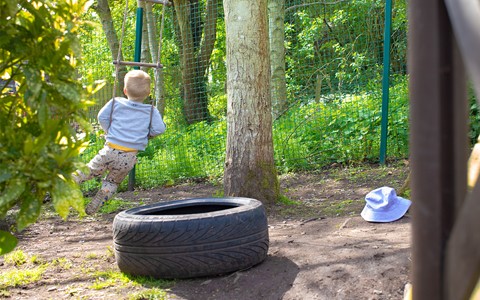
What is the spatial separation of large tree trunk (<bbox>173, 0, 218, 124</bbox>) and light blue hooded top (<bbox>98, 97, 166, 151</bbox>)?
4.05 metres

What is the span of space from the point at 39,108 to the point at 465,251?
1.54 metres

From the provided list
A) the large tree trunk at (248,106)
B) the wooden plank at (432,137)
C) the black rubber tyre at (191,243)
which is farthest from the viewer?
the large tree trunk at (248,106)

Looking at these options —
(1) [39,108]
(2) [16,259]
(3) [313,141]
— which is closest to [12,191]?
(1) [39,108]

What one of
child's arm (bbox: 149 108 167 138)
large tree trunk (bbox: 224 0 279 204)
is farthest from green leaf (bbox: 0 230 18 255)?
child's arm (bbox: 149 108 167 138)

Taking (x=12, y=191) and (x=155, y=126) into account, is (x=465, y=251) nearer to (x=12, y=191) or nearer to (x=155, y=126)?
(x=12, y=191)

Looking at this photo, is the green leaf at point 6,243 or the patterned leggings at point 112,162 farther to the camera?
the patterned leggings at point 112,162

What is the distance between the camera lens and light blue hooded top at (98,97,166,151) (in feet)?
21.3

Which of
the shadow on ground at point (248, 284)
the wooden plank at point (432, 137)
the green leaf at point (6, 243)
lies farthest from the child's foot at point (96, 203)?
the wooden plank at point (432, 137)

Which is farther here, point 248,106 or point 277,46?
point 277,46

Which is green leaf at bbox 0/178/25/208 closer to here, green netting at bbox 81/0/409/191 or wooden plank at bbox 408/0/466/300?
wooden plank at bbox 408/0/466/300

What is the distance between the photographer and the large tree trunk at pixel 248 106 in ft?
20.9

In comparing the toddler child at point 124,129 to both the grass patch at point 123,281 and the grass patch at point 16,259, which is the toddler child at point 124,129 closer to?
the grass patch at point 16,259

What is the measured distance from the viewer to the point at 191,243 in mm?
4246

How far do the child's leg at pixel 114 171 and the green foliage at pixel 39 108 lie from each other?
4.09m
